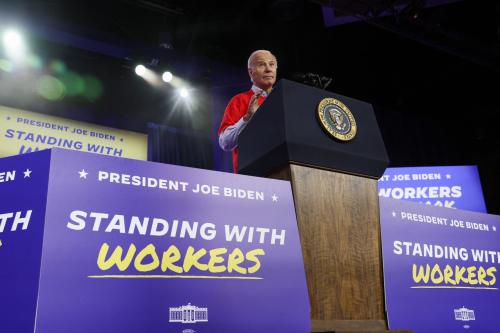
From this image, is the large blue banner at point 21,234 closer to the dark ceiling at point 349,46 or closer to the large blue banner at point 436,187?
the large blue banner at point 436,187

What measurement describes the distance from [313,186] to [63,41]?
15.4ft

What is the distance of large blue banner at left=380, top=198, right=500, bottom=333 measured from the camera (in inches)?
43.1

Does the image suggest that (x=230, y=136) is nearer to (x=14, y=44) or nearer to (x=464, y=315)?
(x=464, y=315)

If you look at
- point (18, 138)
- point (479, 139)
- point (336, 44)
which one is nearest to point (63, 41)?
point (18, 138)

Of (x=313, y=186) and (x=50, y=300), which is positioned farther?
(x=313, y=186)

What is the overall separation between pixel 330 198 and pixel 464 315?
0.46 meters

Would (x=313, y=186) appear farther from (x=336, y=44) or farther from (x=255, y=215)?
(x=336, y=44)

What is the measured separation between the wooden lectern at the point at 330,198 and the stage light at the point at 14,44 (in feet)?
14.6

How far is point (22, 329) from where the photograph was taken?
0.71 m

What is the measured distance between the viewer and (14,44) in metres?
4.86

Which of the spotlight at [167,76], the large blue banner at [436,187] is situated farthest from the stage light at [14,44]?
the large blue banner at [436,187]

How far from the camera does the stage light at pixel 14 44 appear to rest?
475 cm

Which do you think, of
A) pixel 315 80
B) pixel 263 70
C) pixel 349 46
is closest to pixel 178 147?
pixel 349 46

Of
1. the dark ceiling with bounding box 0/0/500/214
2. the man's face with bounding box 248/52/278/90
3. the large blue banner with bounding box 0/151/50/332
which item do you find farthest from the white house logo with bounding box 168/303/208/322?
the dark ceiling with bounding box 0/0/500/214
